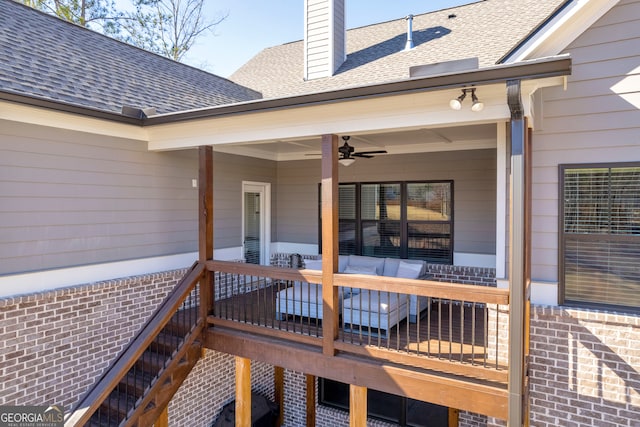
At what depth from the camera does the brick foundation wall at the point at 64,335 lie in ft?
14.3

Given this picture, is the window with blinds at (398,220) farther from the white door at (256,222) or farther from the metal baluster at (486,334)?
the metal baluster at (486,334)

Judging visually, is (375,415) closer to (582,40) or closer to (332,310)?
(332,310)

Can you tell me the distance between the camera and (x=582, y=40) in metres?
4.05

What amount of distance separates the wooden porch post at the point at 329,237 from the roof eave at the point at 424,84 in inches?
22.3

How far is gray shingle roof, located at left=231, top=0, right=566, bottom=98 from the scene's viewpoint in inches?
252

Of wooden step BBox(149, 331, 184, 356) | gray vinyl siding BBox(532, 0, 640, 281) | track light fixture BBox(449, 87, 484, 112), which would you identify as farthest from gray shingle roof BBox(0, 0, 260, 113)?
gray vinyl siding BBox(532, 0, 640, 281)

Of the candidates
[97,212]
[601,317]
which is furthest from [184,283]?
[601,317]

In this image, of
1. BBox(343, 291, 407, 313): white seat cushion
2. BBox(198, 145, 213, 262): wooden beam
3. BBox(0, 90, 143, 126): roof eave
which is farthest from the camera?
BBox(198, 145, 213, 262): wooden beam

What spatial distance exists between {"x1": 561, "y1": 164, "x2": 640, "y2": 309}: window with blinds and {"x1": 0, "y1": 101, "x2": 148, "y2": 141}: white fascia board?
5.62 metres

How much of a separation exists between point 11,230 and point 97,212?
1.01 m

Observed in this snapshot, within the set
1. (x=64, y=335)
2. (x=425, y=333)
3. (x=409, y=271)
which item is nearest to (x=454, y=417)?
(x=425, y=333)

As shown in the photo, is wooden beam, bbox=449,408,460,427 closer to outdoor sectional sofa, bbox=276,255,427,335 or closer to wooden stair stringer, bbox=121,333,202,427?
outdoor sectional sofa, bbox=276,255,427,335

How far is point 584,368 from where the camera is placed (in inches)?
156

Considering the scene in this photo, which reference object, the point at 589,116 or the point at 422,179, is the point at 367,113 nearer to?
the point at 589,116
